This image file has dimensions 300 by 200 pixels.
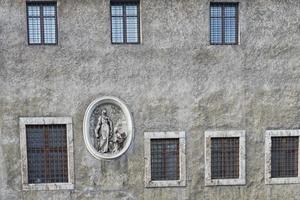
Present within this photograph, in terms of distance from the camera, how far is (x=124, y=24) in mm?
9602

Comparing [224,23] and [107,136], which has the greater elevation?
[224,23]

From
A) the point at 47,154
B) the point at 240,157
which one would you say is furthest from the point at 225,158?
the point at 47,154

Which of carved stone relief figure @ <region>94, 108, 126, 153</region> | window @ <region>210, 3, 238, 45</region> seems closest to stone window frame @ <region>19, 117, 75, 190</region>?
carved stone relief figure @ <region>94, 108, 126, 153</region>

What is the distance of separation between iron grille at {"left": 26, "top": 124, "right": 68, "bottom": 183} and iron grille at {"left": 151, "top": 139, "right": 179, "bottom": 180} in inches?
110

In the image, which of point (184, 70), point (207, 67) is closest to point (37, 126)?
point (184, 70)

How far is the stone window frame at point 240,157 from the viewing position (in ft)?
31.8

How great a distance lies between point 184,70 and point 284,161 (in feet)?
14.6

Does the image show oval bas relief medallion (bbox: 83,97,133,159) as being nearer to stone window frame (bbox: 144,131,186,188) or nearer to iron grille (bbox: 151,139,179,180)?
stone window frame (bbox: 144,131,186,188)

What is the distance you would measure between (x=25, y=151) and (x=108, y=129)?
2631 mm

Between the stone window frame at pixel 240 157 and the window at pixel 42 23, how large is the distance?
5.72 metres

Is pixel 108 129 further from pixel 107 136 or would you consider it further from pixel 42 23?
pixel 42 23

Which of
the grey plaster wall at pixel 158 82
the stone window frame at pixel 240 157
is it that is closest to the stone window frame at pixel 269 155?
the grey plaster wall at pixel 158 82

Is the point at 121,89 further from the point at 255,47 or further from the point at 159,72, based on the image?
the point at 255,47

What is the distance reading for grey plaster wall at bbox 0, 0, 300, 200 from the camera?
9305 mm
